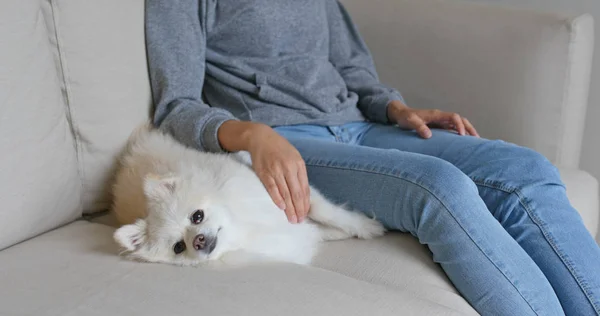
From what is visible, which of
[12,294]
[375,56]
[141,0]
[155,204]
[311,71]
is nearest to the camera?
[12,294]

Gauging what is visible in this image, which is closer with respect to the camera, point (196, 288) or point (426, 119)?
point (196, 288)

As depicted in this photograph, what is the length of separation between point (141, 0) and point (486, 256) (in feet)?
3.14

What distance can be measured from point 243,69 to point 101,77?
0.34m

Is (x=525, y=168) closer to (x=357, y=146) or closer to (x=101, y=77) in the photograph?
(x=357, y=146)

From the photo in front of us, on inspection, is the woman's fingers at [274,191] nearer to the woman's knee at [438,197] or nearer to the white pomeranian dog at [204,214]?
the white pomeranian dog at [204,214]

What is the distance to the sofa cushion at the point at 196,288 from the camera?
1024mm

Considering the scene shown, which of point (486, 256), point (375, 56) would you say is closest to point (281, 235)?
point (486, 256)

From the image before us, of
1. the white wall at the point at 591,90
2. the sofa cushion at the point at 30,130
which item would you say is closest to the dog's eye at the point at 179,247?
the sofa cushion at the point at 30,130

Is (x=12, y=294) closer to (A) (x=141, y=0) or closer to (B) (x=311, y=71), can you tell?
(A) (x=141, y=0)

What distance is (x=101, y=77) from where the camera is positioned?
55.9 inches

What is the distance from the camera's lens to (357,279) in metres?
1.17

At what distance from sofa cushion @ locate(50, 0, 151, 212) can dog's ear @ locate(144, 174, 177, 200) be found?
0.29 meters

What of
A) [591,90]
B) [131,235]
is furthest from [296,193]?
[591,90]

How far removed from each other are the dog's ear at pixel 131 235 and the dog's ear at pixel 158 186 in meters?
0.06
